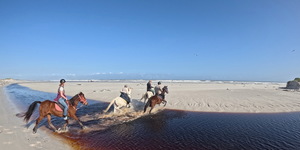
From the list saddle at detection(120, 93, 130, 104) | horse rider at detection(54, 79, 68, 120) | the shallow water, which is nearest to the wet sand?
the shallow water

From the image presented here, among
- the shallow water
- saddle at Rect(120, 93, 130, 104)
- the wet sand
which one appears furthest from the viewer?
saddle at Rect(120, 93, 130, 104)

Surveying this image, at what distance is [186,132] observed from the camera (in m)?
8.27

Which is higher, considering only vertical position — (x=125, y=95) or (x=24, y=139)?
(x=125, y=95)

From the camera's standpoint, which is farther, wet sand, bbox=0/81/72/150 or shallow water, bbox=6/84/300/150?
shallow water, bbox=6/84/300/150

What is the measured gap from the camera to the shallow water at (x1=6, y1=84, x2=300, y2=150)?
679 centimetres

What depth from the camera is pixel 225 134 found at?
26.1 ft

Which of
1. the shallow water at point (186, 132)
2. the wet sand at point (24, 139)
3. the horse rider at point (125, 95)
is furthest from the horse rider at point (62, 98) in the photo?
the horse rider at point (125, 95)

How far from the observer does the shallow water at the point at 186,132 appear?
679cm

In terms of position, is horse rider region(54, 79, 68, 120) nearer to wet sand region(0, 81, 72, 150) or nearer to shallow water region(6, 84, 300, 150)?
shallow water region(6, 84, 300, 150)

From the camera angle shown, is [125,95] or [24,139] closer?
[24,139]

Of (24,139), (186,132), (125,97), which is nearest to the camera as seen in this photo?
(24,139)

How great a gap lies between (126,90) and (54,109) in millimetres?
5483

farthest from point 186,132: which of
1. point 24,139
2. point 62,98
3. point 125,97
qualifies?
point 24,139

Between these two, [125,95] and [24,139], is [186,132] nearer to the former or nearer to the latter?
[125,95]
